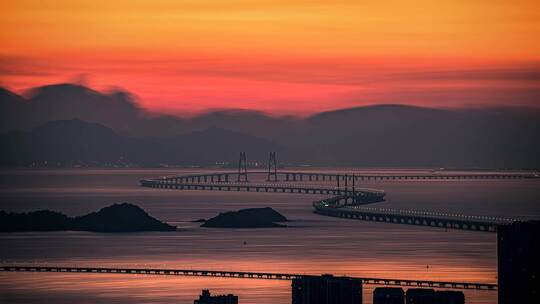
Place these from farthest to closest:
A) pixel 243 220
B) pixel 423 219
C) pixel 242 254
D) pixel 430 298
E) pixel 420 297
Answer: pixel 423 219
pixel 243 220
pixel 242 254
pixel 430 298
pixel 420 297

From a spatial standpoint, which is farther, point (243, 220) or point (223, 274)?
point (243, 220)

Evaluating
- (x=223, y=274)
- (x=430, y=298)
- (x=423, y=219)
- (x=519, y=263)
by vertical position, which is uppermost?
(x=423, y=219)

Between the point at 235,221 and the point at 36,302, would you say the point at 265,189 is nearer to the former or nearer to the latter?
the point at 235,221

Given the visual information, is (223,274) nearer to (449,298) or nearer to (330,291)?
(330,291)

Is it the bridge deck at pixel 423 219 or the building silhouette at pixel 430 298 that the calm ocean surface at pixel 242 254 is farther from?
the building silhouette at pixel 430 298

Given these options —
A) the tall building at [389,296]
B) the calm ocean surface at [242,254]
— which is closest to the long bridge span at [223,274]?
the calm ocean surface at [242,254]

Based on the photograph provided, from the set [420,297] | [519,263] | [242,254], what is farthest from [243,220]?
[420,297]
